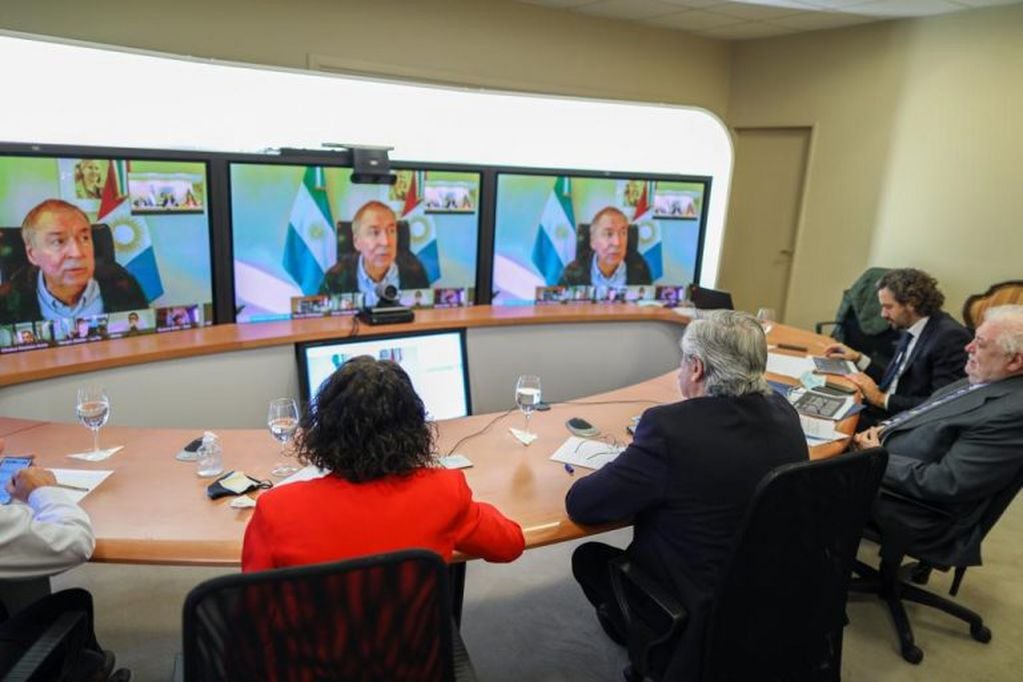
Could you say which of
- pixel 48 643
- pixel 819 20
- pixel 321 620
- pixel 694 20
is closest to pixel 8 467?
pixel 48 643

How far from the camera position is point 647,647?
1533mm

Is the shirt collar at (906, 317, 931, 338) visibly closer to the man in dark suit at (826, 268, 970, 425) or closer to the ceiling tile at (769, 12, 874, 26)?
the man in dark suit at (826, 268, 970, 425)

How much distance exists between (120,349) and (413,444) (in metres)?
1.83

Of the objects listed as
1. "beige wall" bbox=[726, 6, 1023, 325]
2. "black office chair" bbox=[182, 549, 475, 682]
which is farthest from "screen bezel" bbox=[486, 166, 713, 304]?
"black office chair" bbox=[182, 549, 475, 682]

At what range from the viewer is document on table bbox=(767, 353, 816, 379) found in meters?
2.92

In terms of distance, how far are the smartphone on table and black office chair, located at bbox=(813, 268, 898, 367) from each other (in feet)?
13.1

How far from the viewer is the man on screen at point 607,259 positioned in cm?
381

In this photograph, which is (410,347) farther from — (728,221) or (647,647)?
(728,221)

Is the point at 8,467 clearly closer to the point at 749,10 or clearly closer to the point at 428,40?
the point at 428,40

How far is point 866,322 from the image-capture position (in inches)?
160

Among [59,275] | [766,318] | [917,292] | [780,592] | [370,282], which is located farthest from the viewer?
[766,318]

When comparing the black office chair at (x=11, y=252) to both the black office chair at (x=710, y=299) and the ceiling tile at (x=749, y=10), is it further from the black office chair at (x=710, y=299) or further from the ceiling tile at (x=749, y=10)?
the ceiling tile at (x=749, y=10)

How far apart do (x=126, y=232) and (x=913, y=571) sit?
343 cm

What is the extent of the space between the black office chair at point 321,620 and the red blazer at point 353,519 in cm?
16
